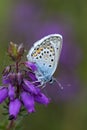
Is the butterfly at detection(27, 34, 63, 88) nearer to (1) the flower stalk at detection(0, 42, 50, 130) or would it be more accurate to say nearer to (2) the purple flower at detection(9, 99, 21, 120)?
(1) the flower stalk at detection(0, 42, 50, 130)

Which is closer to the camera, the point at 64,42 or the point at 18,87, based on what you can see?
the point at 18,87

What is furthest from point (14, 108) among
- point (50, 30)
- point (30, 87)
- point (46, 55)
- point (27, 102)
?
point (50, 30)

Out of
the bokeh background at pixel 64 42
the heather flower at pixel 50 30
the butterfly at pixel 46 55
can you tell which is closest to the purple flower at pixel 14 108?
the butterfly at pixel 46 55

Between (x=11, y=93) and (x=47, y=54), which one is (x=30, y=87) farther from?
(x=47, y=54)

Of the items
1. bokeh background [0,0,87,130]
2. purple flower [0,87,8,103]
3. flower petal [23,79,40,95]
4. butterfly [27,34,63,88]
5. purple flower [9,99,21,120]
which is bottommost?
bokeh background [0,0,87,130]

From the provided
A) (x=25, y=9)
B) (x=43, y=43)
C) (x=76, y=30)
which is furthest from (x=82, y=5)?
(x=43, y=43)

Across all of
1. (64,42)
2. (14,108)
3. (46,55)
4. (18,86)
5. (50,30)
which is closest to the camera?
(14,108)

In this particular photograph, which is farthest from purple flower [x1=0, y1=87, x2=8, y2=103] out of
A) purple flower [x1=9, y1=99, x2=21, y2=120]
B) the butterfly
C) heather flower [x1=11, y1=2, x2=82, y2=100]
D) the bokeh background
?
heather flower [x1=11, y1=2, x2=82, y2=100]
